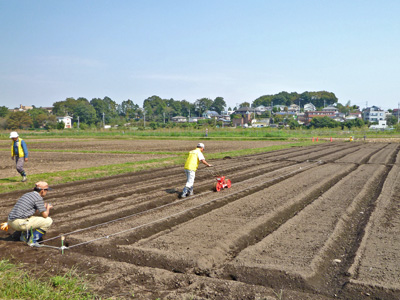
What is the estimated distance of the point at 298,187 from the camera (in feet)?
45.3

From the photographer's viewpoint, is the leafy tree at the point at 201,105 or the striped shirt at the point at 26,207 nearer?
the striped shirt at the point at 26,207

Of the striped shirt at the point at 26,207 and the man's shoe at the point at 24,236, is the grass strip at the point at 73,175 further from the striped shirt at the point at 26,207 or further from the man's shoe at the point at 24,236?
the striped shirt at the point at 26,207

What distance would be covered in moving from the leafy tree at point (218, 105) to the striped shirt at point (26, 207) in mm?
173580

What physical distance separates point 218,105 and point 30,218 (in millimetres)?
174312

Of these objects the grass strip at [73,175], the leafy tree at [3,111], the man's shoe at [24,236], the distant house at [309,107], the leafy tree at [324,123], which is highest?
the distant house at [309,107]

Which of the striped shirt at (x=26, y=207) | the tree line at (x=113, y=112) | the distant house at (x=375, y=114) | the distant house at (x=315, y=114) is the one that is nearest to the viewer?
the striped shirt at (x=26, y=207)

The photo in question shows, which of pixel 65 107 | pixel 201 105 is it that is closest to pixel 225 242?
pixel 65 107

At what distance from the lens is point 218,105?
179875mm

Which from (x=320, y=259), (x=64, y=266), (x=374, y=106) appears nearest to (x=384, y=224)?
(x=320, y=259)

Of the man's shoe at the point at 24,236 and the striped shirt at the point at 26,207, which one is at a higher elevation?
the striped shirt at the point at 26,207

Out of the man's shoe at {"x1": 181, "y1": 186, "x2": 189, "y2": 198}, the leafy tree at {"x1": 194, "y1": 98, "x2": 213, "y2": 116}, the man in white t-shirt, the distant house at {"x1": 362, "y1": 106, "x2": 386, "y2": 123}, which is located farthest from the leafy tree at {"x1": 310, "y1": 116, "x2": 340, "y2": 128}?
the man's shoe at {"x1": 181, "y1": 186, "x2": 189, "y2": 198}

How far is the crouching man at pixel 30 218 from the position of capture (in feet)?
24.0

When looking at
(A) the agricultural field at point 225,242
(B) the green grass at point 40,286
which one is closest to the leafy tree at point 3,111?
(A) the agricultural field at point 225,242

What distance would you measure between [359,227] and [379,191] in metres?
5.02
